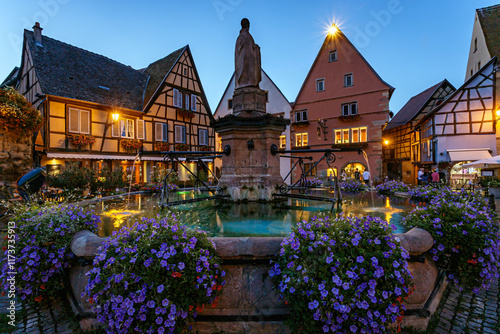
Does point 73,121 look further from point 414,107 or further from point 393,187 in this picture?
point 414,107

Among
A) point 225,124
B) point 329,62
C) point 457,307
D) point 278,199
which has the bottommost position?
point 457,307

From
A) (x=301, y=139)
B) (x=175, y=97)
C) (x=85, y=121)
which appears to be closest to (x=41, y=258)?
(x=85, y=121)

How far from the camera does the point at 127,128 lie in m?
18.8

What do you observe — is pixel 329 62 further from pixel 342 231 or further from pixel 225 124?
pixel 342 231

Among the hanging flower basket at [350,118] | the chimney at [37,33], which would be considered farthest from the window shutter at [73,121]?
the hanging flower basket at [350,118]

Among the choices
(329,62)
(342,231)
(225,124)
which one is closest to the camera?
(342,231)

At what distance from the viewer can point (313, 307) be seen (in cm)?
198

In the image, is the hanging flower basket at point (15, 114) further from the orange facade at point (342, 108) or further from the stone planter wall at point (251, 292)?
the orange facade at point (342, 108)

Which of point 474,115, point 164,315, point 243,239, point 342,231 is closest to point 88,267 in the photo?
point 164,315

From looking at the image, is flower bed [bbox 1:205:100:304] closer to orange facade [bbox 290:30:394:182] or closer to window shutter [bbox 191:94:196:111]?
orange facade [bbox 290:30:394:182]

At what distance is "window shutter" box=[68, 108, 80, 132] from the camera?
15.7 m

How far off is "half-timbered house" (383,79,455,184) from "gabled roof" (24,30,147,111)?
2530 centimetres

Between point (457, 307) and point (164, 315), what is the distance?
322cm

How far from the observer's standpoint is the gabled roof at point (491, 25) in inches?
790
